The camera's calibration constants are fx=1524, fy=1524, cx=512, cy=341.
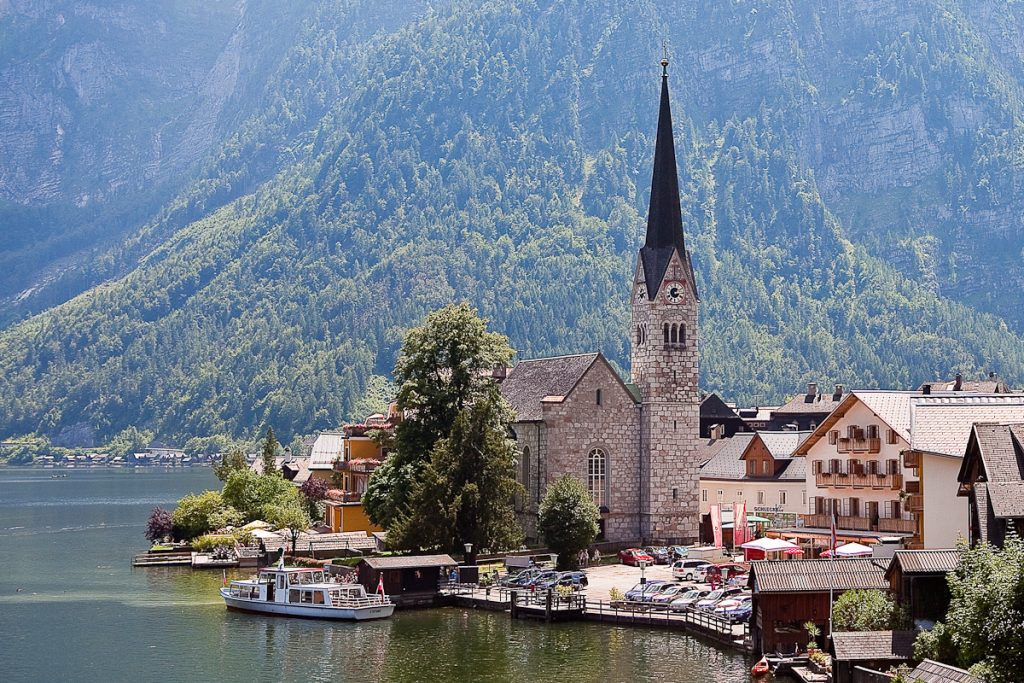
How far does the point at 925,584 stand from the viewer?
55.1 meters

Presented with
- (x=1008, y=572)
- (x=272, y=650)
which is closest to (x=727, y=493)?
(x=272, y=650)

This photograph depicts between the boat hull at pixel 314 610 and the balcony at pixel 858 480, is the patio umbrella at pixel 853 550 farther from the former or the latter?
the boat hull at pixel 314 610

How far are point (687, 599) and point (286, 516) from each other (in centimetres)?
4701

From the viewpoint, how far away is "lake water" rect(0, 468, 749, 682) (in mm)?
60281

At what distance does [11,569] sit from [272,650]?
Result: 45696mm

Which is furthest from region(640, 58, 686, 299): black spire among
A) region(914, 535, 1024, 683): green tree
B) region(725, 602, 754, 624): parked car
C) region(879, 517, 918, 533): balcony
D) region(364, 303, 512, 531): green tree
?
A: region(914, 535, 1024, 683): green tree

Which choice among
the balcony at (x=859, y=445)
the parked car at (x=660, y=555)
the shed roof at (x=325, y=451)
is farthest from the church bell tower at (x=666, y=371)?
the shed roof at (x=325, y=451)

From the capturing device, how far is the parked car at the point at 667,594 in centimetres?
7306

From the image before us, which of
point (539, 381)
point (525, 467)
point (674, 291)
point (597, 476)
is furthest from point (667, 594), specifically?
point (674, 291)

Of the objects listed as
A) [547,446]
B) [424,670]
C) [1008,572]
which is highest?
[547,446]

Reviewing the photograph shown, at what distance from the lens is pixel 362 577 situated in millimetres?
80500

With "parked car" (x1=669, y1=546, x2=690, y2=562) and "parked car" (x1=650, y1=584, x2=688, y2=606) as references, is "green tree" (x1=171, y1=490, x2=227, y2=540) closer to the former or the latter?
"parked car" (x1=669, y1=546, x2=690, y2=562)

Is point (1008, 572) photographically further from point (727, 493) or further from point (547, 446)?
point (727, 493)

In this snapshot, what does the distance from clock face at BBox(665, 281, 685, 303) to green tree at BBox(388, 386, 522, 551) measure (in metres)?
19.2
